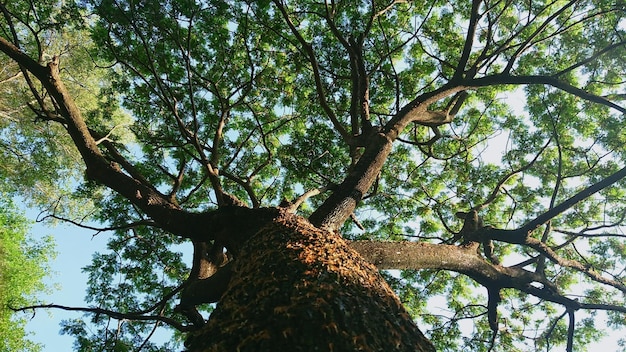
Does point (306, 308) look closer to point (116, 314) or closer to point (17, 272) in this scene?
point (116, 314)

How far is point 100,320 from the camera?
18.4 feet

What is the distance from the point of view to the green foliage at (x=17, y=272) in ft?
39.4

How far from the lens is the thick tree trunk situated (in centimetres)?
170

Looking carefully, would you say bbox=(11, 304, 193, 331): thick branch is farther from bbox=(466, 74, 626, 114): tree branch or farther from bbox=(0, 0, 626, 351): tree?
bbox=(466, 74, 626, 114): tree branch

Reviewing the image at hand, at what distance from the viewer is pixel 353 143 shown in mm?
5082

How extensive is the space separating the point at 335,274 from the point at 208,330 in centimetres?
76

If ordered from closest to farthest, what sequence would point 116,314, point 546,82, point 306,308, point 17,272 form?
point 306,308 → point 116,314 → point 546,82 → point 17,272

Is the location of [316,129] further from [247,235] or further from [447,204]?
[247,235]

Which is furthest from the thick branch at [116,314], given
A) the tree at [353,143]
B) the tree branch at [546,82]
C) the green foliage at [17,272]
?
the green foliage at [17,272]

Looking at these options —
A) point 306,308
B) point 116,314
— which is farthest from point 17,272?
point 306,308

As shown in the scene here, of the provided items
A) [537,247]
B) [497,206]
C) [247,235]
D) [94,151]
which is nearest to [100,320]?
[94,151]

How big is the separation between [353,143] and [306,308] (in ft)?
11.3

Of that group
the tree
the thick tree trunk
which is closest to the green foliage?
the tree

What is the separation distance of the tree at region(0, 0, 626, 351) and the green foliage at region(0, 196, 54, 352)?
826 centimetres
